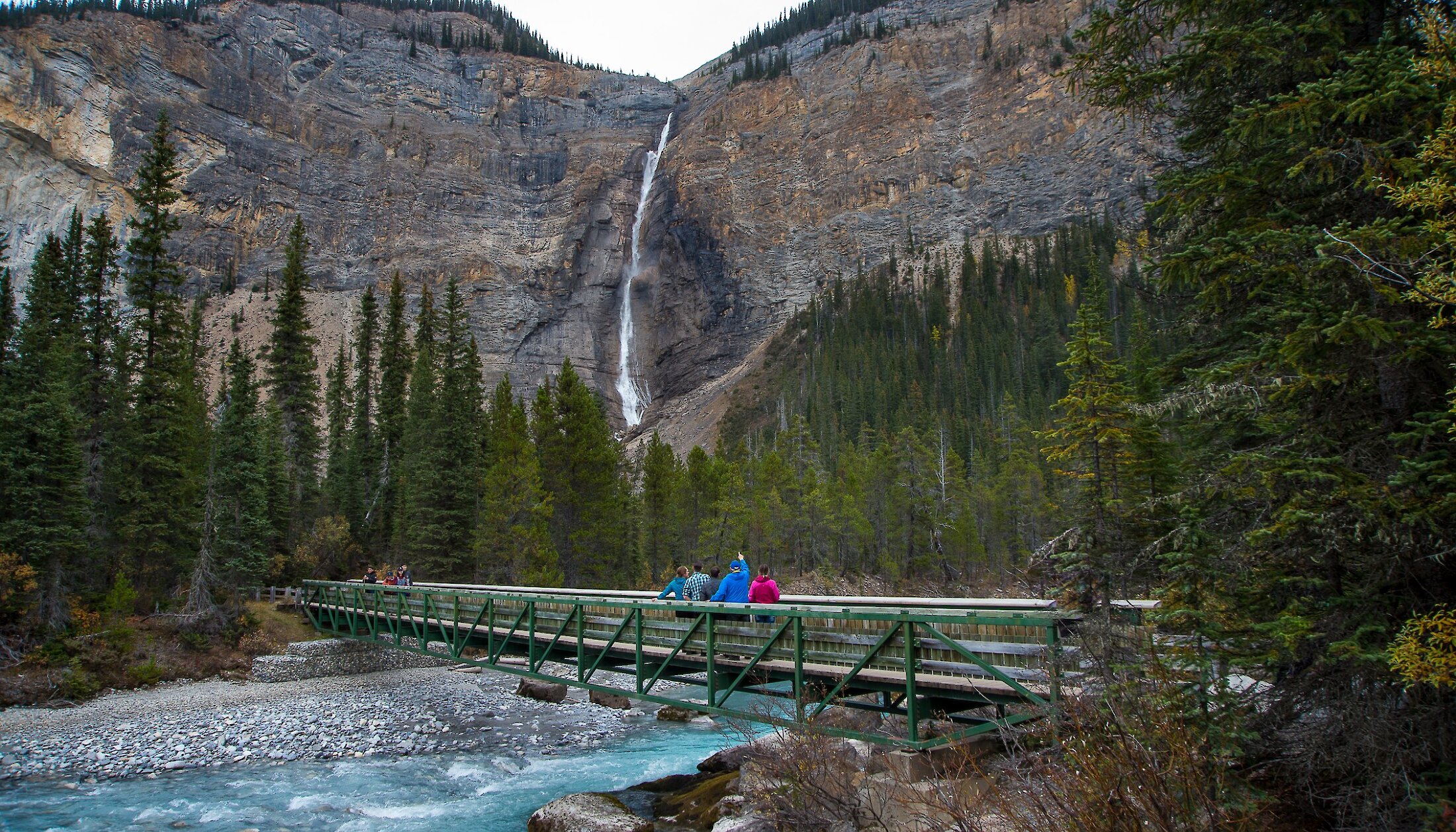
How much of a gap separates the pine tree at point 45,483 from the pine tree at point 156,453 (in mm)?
2362

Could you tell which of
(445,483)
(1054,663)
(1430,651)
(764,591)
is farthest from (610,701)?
(1430,651)

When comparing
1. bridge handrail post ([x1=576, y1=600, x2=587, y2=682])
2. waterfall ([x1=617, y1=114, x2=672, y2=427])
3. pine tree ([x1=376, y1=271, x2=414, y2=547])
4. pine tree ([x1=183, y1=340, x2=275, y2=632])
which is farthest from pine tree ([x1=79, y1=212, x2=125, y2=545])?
waterfall ([x1=617, y1=114, x2=672, y2=427])

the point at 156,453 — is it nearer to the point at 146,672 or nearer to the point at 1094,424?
the point at 146,672

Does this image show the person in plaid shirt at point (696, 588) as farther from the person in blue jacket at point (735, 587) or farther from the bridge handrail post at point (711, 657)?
the bridge handrail post at point (711, 657)

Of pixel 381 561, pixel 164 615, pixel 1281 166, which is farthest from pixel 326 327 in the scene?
pixel 1281 166

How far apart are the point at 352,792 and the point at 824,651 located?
1135cm

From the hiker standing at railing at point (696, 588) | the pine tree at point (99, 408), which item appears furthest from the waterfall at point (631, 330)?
the hiker standing at railing at point (696, 588)

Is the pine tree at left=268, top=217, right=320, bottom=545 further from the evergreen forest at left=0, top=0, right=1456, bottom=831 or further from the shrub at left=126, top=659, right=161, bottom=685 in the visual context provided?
the shrub at left=126, top=659, right=161, bottom=685

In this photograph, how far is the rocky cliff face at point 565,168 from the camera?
100062mm

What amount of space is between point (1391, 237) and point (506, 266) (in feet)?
379

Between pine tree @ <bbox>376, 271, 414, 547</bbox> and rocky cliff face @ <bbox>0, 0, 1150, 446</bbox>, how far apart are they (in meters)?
42.1

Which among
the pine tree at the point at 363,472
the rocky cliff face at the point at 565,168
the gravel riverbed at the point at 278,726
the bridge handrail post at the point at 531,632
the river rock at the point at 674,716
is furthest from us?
the rocky cliff face at the point at 565,168

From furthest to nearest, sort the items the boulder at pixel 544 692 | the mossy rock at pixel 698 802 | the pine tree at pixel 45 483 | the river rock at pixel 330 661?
1. the river rock at pixel 330 661
2. the boulder at pixel 544 692
3. the pine tree at pixel 45 483
4. the mossy rock at pixel 698 802

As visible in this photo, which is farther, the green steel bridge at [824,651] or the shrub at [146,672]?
the shrub at [146,672]
